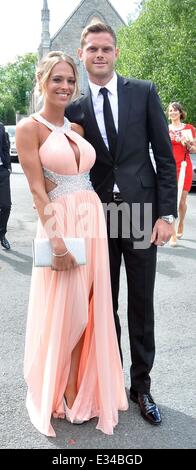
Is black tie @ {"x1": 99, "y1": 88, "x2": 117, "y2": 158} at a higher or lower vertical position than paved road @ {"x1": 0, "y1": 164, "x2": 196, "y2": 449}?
higher

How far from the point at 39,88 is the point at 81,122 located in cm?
33

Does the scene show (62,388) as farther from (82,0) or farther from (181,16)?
(82,0)

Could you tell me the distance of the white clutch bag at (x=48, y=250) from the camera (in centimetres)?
285

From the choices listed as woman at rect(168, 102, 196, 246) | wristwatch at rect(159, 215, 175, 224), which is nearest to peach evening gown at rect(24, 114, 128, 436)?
wristwatch at rect(159, 215, 175, 224)

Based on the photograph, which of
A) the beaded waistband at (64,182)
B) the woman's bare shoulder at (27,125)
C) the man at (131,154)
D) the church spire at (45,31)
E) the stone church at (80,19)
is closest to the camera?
the woman's bare shoulder at (27,125)

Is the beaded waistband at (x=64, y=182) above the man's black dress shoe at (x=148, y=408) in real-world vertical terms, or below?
above

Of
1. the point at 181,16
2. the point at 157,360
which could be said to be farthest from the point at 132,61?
the point at 157,360

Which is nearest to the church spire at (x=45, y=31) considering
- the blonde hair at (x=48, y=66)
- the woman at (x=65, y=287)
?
the blonde hair at (x=48, y=66)

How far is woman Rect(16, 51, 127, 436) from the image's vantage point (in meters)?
2.86

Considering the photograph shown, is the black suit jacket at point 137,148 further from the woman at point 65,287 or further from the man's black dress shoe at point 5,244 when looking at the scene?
the man's black dress shoe at point 5,244

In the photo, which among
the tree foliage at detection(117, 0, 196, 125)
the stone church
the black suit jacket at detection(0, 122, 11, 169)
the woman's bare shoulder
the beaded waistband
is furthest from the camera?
the stone church

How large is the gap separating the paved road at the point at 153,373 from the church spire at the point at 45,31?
5297 cm

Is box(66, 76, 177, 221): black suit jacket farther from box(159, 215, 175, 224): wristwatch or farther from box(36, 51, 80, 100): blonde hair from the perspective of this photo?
box(36, 51, 80, 100): blonde hair

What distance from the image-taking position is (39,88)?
2.95 meters
